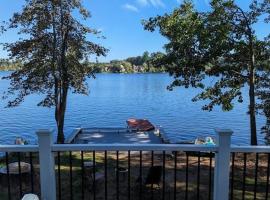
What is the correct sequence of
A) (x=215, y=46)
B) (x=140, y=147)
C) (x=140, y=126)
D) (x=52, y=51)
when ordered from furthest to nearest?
(x=140, y=126)
(x=52, y=51)
(x=215, y=46)
(x=140, y=147)

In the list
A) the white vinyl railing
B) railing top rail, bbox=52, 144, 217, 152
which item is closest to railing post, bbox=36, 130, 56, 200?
the white vinyl railing

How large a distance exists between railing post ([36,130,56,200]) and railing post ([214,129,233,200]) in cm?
203

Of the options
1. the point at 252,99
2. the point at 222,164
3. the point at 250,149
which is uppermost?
the point at 250,149

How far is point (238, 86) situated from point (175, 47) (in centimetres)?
333

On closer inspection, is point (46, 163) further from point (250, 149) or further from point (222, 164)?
point (250, 149)

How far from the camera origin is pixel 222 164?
15.1ft

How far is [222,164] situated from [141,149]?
3.31 ft

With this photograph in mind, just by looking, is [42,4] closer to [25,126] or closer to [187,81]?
[187,81]

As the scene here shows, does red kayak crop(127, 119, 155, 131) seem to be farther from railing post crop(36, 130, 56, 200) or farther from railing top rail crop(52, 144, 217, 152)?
railing top rail crop(52, 144, 217, 152)

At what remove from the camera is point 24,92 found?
65.4ft

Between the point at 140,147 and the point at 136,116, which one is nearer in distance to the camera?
the point at 140,147

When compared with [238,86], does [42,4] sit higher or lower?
higher

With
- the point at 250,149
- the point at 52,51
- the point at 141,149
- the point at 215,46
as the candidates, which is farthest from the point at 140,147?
the point at 52,51

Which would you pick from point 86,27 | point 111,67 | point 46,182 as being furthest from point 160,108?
point 111,67
